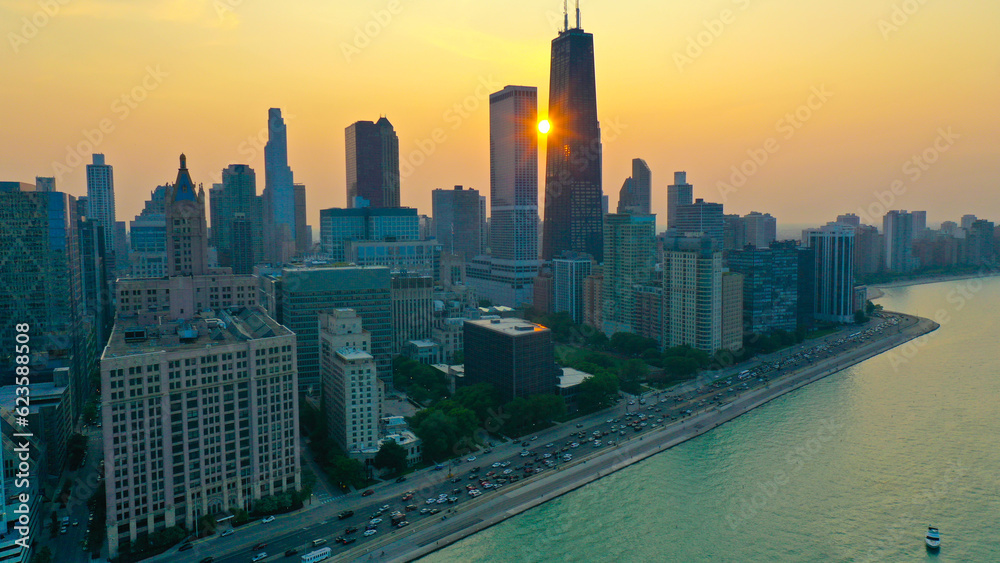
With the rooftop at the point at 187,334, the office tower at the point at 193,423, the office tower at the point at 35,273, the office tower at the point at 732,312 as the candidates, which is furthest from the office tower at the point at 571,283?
the office tower at the point at 193,423

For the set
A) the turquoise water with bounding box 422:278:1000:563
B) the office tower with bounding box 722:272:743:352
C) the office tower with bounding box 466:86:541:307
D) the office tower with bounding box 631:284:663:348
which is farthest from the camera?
the office tower with bounding box 466:86:541:307

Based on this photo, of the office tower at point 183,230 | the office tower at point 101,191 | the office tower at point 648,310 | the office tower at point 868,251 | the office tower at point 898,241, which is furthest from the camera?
the office tower at point 898,241

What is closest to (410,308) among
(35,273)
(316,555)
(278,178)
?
(35,273)

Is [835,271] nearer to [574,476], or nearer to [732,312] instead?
[732,312]

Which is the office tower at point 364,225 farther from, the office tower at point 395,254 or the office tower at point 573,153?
the office tower at point 573,153

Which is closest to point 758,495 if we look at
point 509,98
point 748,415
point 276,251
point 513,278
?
point 748,415

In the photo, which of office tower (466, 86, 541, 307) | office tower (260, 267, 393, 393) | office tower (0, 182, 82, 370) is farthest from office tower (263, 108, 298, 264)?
office tower (0, 182, 82, 370)

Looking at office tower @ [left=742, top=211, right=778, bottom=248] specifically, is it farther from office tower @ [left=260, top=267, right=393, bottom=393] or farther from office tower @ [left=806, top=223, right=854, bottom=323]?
office tower @ [left=260, top=267, right=393, bottom=393]
